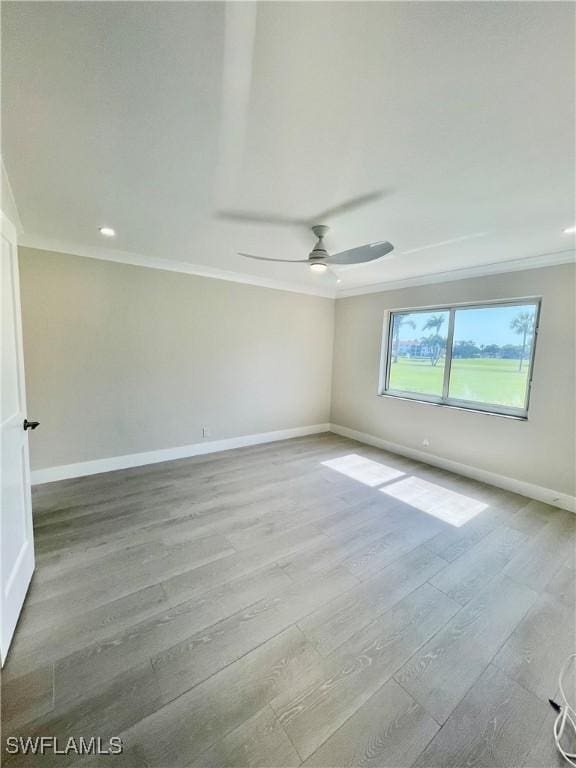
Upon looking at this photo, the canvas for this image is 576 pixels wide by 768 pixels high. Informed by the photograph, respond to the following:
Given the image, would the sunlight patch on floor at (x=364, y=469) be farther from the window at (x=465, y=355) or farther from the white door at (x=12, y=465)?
the white door at (x=12, y=465)

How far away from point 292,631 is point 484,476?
9.72 ft

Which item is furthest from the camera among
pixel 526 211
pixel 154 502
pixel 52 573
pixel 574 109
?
pixel 154 502

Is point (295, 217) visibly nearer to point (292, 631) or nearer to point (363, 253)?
point (363, 253)

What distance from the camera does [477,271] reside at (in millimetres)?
3451

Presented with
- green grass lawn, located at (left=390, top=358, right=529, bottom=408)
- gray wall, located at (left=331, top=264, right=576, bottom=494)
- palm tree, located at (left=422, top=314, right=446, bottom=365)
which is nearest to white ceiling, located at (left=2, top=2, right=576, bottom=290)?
gray wall, located at (left=331, top=264, right=576, bottom=494)

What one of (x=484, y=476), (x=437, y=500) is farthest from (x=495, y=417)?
(x=437, y=500)

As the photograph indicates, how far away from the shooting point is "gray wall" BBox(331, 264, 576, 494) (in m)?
2.91

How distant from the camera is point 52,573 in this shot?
1.91 metres

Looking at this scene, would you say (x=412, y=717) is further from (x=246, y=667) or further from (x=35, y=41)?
(x=35, y=41)

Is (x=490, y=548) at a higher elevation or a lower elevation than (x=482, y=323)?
lower

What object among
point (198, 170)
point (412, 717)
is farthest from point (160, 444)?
point (412, 717)

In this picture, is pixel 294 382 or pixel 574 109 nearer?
pixel 574 109

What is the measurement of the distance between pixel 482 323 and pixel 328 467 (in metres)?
2.54

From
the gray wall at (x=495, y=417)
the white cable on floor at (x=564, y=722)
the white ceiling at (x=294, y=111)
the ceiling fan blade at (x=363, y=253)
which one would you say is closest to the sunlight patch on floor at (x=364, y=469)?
the gray wall at (x=495, y=417)
